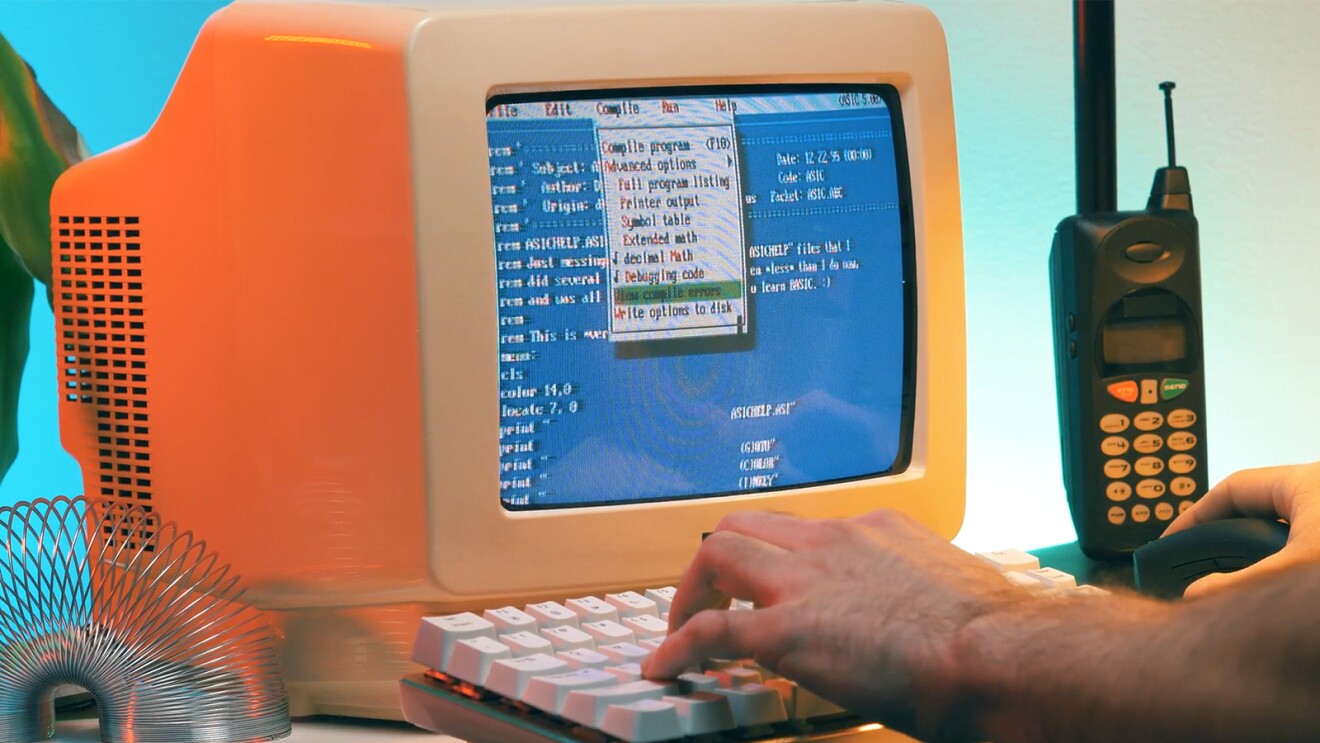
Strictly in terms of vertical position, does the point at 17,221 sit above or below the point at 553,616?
above

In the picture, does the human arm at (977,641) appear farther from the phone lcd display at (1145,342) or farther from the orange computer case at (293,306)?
the phone lcd display at (1145,342)

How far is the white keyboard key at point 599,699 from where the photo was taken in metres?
0.55

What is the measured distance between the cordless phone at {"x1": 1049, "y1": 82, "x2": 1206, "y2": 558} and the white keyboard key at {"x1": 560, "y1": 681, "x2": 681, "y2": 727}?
61 cm

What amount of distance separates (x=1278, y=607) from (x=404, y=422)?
47 cm

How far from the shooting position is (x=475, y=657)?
0.62 m

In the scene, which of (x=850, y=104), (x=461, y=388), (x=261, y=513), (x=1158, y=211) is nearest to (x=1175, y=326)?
(x=1158, y=211)

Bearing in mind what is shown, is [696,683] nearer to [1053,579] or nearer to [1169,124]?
[1053,579]

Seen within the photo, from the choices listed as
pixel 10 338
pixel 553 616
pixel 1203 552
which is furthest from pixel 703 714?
pixel 10 338

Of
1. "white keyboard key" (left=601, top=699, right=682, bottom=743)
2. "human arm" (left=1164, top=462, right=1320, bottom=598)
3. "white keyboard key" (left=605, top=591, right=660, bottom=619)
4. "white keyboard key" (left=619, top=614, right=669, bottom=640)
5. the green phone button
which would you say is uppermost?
the green phone button

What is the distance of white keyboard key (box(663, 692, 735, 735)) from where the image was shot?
55cm

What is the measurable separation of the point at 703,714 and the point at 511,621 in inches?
6.0

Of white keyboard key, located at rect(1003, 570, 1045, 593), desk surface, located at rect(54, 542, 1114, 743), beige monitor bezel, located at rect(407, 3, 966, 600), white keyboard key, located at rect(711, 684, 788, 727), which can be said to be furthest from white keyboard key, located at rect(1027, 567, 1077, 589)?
desk surface, located at rect(54, 542, 1114, 743)

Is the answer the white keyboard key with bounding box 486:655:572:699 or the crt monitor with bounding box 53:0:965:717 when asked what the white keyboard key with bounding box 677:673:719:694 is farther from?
the crt monitor with bounding box 53:0:965:717

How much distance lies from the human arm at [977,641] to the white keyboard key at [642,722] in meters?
0.05
